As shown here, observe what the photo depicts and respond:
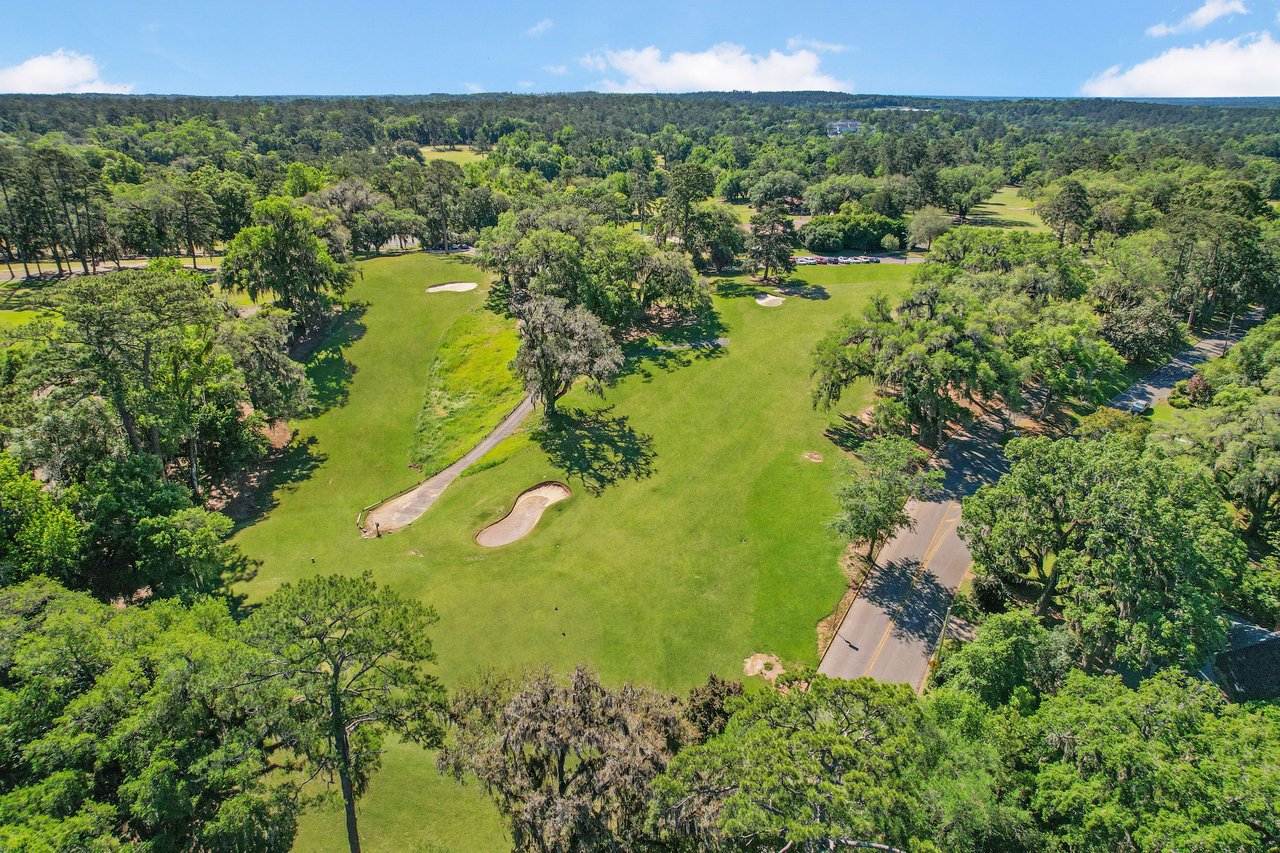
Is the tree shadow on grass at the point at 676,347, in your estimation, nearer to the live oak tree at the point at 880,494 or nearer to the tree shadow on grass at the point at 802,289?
the tree shadow on grass at the point at 802,289

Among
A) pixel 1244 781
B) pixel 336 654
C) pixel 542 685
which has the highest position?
pixel 336 654

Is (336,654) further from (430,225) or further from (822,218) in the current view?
(822,218)

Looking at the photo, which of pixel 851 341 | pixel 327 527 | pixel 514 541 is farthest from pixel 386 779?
pixel 851 341

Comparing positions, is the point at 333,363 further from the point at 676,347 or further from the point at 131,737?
the point at 131,737

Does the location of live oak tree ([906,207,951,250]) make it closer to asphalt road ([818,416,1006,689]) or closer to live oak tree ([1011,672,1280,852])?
asphalt road ([818,416,1006,689])

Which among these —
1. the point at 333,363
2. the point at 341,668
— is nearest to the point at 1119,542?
the point at 341,668

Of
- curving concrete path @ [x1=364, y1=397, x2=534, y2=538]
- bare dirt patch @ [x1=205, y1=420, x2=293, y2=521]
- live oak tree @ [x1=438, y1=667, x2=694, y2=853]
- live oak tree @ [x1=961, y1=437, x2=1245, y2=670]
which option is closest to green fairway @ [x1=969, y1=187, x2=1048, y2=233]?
live oak tree @ [x1=961, y1=437, x2=1245, y2=670]

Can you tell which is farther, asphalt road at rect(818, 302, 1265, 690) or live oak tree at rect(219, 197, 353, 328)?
live oak tree at rect(219, 197, 353, 328)
